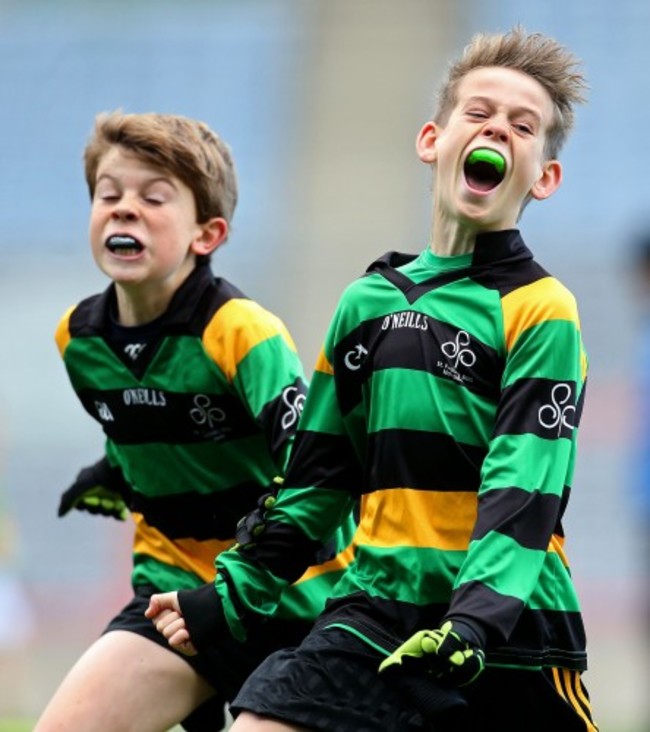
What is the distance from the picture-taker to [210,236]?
185 inches

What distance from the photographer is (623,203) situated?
1538cm

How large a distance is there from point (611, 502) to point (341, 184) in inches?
179

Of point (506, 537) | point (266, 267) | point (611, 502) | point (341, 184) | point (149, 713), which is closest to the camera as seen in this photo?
point (506, 537)

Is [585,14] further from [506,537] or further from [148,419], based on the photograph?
[506,537]

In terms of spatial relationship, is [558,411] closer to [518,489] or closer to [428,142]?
[518,489]

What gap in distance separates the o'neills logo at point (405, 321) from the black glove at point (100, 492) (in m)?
1.46

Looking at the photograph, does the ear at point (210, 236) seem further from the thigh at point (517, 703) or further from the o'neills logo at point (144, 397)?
the thigh at point (517, 703)

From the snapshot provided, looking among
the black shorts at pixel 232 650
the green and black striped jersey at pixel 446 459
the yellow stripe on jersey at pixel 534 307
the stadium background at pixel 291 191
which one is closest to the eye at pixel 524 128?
the green and black striped jersey at pixel 446 459

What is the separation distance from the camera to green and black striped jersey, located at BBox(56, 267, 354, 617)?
4.27 metres

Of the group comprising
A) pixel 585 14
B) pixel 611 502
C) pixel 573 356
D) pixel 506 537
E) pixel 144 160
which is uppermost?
pixel 585 14

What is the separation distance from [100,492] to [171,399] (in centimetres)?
65

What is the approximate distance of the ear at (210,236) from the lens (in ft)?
15.2

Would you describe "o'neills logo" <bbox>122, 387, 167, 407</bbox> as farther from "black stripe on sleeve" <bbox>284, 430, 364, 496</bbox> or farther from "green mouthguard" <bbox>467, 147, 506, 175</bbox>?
"green mouthguard" <bbox>467, 147, 506, 175</bbox>

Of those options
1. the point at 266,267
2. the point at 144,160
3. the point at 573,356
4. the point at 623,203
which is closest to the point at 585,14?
the point at 623,203
